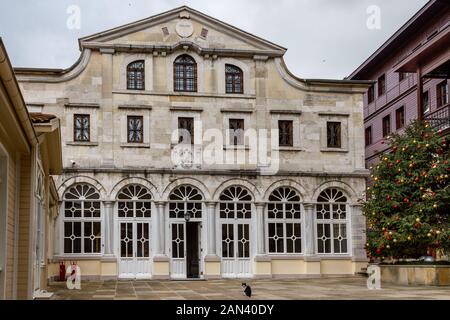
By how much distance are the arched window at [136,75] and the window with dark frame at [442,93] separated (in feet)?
40.3

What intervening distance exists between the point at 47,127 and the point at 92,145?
16008 millimetres

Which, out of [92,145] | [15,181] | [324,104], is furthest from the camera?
[324,104]

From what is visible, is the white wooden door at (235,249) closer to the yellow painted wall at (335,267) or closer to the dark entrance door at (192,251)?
the dark entrance door at (192,251)

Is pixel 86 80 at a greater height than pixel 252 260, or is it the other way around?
pixel 86 80

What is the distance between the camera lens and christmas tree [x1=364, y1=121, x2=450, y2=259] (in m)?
23.4

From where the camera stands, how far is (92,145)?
3022cm

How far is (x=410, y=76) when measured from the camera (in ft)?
118

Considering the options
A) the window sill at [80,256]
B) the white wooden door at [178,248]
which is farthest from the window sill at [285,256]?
the window sill at [80,256]

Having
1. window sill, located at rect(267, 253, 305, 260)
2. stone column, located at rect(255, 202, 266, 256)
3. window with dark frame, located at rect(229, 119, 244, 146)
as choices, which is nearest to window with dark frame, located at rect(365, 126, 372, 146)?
window with dark frame, located at rect(229, 119, 244, 146)

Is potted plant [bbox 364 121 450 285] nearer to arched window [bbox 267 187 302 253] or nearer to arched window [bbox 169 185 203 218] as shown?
arched window [bbox 267 187 302 253]

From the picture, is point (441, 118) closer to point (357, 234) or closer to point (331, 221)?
point (357, 234)

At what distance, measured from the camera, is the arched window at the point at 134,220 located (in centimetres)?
3003
